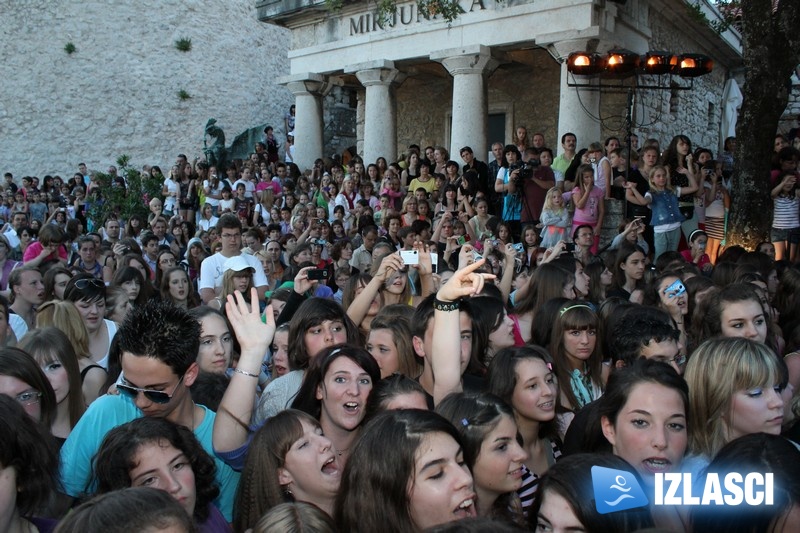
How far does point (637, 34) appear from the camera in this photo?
43.9 ft

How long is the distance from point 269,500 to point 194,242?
8.20 meters

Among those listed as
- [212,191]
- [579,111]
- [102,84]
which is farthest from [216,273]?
[102,84]

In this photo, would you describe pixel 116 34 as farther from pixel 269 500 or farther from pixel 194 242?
pixel 269 500

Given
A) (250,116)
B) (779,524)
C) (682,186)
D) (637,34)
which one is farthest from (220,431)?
(250,116)

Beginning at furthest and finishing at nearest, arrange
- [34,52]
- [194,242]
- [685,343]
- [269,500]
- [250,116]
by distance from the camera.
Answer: [250,116] < [34,52] < [194,242] < [685,343] < [269,500]

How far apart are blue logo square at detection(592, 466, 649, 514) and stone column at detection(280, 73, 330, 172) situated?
15778 mm

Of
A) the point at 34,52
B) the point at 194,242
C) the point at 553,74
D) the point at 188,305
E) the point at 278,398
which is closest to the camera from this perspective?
the point at 278,398

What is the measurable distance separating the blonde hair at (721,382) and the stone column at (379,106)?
12.9 meters

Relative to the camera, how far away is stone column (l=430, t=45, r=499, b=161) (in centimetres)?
1366

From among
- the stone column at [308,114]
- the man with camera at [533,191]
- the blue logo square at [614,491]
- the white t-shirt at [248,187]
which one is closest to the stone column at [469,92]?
the man with camera at [533,191]

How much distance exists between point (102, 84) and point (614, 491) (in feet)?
97.2

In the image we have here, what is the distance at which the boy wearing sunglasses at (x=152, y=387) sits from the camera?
9.55 feet

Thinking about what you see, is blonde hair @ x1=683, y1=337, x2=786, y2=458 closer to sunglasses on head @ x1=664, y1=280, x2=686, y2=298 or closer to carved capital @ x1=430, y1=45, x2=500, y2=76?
sunglasses on head @ x1=664, y1=280, x2=686, y2=298

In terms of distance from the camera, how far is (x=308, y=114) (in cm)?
1727
